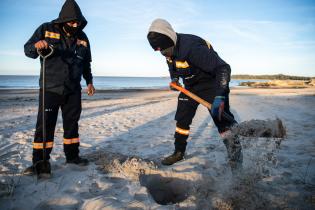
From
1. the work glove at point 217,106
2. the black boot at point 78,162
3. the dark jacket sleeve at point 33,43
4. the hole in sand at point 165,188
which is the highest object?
the dark jacket sleeve at point 33,43

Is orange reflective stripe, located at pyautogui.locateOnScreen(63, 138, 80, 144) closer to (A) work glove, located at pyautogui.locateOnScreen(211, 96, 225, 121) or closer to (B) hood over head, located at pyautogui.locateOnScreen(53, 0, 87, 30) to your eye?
(B) hood over head, located at pyautogui.locateOnScreen(53, 0, 87, 30)

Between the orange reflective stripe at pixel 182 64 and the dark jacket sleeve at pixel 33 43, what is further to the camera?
the orange reflective stripe at pixel 182 64

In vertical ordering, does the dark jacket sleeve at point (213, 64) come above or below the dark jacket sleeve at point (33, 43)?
below

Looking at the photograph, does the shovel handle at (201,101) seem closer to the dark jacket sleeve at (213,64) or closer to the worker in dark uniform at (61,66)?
the dark jacket sleeve at (213,64)

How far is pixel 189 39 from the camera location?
3.25 m

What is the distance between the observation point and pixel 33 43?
9.91 ft

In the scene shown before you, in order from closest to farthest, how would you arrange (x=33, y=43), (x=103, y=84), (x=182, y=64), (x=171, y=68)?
(x=33, y=43) < (x=182, y=64) < (x=171, y=68) < (x=103, y=84)

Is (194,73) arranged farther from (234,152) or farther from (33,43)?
(33,43)

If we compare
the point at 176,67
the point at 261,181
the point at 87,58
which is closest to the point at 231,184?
the point at 261,181

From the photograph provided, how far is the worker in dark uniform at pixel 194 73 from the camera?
10.3ft

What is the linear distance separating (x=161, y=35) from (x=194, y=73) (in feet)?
2.39

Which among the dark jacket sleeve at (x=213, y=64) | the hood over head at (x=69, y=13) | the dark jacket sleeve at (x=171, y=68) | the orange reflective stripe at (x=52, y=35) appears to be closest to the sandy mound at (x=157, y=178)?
the dark jacket sleeve at (x=213, y=64)

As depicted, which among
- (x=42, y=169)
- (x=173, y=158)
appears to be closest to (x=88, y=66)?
(x=42, y=169)

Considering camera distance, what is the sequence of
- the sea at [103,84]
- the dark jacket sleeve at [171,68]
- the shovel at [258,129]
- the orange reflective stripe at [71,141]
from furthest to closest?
1. the sea at [103,84]
2. the dark jacket sleeve at [171,68]
3. the orange reflective stripe at [71,141]
4. the shovel at [258,129]
